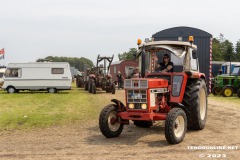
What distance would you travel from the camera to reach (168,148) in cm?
646

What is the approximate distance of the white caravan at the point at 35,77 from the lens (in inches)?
935

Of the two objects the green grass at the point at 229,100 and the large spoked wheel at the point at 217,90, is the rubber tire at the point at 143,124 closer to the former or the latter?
the green grass at the point at 229,100

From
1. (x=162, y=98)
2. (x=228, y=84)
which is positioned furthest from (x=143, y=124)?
(x=228, y=84)

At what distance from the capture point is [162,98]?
7570 mm

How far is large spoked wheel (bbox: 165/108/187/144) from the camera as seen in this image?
21.6 ft

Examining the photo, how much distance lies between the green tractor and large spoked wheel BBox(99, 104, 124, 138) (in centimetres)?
1476

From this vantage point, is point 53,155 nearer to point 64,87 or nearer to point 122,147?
point 122,147

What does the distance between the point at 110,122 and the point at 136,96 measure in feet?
2.75

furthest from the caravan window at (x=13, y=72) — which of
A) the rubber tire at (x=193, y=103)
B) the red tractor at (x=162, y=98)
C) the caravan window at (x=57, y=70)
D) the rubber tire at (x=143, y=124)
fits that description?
the rubber tire at (x=193, y=103)

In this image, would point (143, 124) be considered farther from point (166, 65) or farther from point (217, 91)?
point (217, 91)

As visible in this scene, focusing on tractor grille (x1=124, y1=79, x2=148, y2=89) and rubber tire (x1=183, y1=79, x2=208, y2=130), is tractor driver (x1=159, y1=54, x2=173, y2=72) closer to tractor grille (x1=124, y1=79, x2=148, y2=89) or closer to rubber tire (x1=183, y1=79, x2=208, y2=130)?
rubber tire (x1=183, y1=79, x2=208, y2=130)

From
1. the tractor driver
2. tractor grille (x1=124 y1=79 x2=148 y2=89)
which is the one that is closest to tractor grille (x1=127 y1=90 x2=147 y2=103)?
tractor grille (x1=124 y1=79 x2=148 y2=89)

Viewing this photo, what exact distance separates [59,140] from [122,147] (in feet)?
5.04

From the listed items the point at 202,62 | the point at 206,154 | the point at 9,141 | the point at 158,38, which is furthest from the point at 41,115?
the point at 202,62
